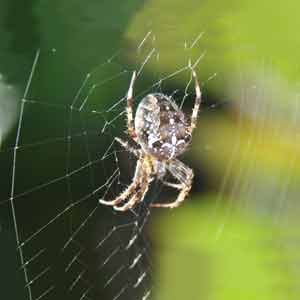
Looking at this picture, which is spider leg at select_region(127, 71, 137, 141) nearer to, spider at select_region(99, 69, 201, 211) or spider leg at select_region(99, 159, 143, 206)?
spider at select_region(99, 69, 201, 211)

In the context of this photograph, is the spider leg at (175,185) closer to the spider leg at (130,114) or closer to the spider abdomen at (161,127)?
the spider abdomen at (161,127)

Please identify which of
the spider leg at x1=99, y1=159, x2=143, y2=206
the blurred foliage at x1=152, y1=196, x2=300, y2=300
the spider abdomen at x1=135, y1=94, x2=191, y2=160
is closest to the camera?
the blurred foliage at x1=152, y1=196, x2=300, y2=300

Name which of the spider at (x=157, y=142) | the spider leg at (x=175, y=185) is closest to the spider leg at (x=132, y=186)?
the spider at (x=157, y=142)

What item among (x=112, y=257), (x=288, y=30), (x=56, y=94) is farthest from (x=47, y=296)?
(x=288, y=30)

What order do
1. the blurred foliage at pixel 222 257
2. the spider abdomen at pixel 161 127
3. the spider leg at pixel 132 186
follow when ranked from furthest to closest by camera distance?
the spider leg at pixel 132 186 < the spider abdomen at pixel 161 127 < the blurred foliage at pixel 222 257

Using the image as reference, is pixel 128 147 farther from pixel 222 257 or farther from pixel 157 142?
pixel 222 257

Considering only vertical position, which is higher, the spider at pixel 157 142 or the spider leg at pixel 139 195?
the spider at pixel 157 142

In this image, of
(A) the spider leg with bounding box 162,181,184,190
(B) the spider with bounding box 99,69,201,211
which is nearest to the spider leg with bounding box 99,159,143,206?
(B) the spider with bounding box 99,69,201,211

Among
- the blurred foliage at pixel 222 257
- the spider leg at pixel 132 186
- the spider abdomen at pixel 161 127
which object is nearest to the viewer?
the blurred foliage at pixel 222 257
